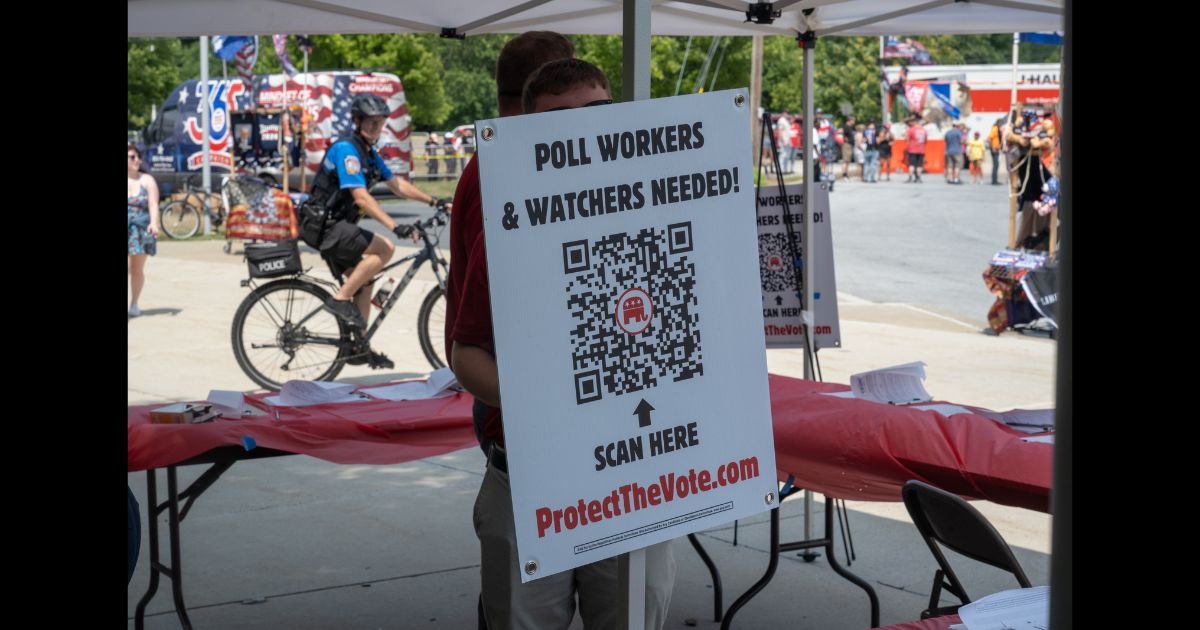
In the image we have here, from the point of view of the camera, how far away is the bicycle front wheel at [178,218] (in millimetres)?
21797

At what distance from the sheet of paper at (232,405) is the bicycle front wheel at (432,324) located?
13.1 feet

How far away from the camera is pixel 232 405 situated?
14.4 feet

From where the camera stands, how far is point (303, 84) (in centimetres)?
2914

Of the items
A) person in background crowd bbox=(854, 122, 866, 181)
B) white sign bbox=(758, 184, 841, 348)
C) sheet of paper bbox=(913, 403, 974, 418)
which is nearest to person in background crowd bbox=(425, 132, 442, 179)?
person in background crowd bbox=(854, 122, 866, 181)

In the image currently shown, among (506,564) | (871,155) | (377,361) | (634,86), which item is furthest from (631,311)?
(871,155)

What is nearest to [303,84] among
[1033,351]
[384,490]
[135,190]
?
[135,190]

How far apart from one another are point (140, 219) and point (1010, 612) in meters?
11.4

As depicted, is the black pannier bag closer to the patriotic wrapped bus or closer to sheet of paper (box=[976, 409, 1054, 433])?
sheet of paper (box=[976, 409, 1054, 433])

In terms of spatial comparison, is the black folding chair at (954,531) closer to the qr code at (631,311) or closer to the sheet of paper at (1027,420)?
the sheet of paper at (1027,420)

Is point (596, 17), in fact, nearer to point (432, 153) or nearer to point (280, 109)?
point (280, 109)

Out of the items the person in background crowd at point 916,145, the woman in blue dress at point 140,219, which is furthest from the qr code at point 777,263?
the person in background crowd at point 916,145

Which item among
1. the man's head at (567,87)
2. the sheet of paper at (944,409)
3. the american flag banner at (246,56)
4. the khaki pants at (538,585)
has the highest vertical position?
the american flag banner at (246,56)
